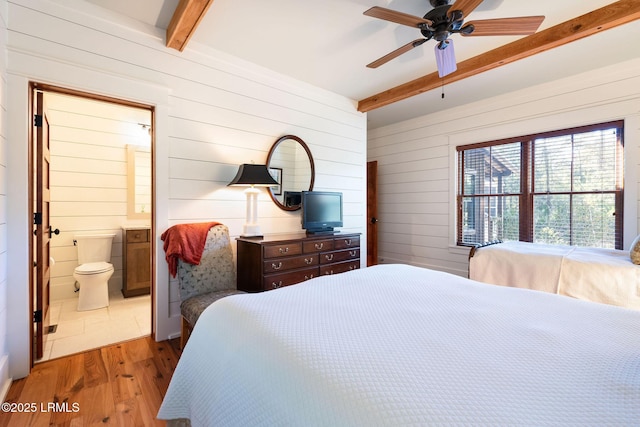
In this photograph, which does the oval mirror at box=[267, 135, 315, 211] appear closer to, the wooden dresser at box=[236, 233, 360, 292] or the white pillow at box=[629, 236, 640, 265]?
the wooden dresser at box=[236, 233, 360, 292]

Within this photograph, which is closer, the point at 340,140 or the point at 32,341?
the point at 32,341

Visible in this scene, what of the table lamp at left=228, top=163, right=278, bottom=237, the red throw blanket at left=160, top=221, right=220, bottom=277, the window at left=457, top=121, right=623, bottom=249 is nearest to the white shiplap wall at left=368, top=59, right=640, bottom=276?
the window at left=457, top=121, right=623, bottom=249

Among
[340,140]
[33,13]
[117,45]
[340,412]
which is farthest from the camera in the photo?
[340,140]

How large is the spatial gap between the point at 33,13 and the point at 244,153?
178 cm

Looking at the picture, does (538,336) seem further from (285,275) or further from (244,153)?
(244,153)

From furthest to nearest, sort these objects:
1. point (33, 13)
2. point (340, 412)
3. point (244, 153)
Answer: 1. point (244, 153)
2. point (33, 13)
3. point (340, 412)

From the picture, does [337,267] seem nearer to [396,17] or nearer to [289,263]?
[289,263]

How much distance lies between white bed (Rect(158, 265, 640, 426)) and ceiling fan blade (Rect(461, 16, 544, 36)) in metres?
1.81

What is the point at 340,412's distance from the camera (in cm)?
66

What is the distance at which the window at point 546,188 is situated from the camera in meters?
3.29

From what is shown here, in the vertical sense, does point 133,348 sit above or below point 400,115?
below

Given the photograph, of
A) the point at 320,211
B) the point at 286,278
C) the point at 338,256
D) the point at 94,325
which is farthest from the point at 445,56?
the point at 94,325

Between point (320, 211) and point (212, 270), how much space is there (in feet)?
4.49

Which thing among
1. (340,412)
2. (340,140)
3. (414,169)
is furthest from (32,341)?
(414,169)
